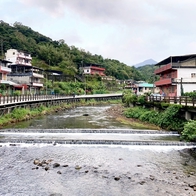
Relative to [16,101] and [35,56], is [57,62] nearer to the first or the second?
[35,56]

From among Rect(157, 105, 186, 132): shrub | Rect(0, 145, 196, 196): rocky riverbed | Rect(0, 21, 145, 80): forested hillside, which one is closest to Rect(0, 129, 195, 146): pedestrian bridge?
Rect(0, 145, 196, 196): rocky riverbed

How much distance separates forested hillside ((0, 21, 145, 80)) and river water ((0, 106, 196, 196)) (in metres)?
73.1

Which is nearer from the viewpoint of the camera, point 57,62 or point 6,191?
point 6,191

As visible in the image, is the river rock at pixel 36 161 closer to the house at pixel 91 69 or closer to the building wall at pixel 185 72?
the building wall at pixel 185 72

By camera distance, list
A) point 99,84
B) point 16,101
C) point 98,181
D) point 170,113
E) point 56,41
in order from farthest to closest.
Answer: point 56,41 < point 99,84 < point 16,101 < point 170,113 < point 98,181

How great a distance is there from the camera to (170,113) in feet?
80.9

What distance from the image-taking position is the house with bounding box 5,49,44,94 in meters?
61.2

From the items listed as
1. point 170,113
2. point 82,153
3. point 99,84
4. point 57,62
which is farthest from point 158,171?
point 57,62

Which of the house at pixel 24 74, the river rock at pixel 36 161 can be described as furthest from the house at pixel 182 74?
the house at pixel 24 74

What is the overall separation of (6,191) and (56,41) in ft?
400

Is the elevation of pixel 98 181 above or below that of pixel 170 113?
below

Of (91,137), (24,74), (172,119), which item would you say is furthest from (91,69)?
(91,137)

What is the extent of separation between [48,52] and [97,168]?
9126cm

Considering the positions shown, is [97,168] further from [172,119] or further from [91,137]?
[172,119]
